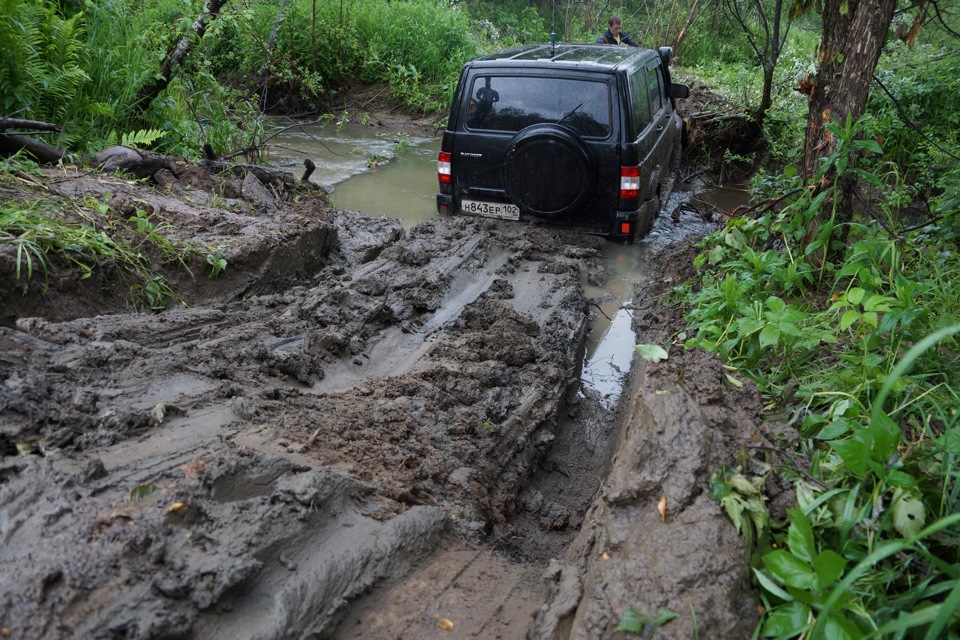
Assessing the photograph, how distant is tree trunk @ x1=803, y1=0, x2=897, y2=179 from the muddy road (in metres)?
1.82

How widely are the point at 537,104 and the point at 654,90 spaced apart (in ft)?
6.96

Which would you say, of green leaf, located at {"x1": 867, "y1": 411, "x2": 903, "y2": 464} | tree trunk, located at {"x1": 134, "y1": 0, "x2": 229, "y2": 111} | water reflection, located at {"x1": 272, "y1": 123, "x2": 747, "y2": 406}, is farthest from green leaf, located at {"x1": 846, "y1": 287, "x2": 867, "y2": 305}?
tree trunk, located at {"x1": 134, "y1": 0, "x2": 229, "y2": 111}

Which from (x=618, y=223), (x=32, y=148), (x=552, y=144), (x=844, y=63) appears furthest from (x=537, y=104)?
(x=32, y=148)

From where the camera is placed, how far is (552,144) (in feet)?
19.9

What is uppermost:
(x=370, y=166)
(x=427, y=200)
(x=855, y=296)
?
(x=855, y=296)

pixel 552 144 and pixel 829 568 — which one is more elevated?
pixel 552 144

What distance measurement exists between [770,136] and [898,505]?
29.8ft

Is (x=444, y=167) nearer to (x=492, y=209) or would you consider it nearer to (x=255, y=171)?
(x=492, y=209)

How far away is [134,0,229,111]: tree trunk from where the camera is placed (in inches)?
278

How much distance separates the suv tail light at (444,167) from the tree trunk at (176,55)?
120 inches

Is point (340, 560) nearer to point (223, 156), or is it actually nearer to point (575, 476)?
point (575, 476)

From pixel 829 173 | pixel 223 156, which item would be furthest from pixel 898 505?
pixel 223 156

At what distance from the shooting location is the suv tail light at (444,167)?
21.7 ft

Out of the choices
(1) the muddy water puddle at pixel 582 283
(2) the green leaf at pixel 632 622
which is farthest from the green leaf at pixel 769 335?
(2) the green leaf at pixel 632 622
